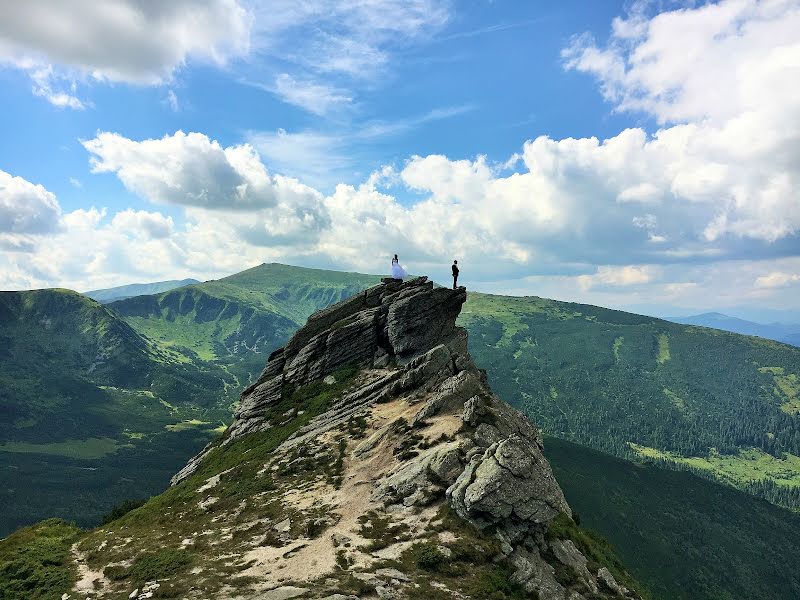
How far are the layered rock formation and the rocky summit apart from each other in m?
0.16

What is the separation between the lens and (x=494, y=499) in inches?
1357

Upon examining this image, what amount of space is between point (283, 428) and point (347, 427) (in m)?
15.6

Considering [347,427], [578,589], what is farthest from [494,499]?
[347,427]

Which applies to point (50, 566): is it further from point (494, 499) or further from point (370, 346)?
point (370, 346)

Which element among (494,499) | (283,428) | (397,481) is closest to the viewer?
(494,499)

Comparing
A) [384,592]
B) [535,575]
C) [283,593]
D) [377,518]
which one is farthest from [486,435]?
[283,593]

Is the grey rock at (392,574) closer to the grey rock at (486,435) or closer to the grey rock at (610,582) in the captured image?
the grey rock at (486,435)

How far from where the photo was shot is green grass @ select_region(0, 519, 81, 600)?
31.9m

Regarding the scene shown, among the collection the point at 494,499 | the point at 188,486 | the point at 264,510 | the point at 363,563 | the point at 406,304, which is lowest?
the point at 188,486

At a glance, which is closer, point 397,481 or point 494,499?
point 494,499

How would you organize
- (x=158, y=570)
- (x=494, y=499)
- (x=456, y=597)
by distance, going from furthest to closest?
1. (x=494, y=499)
2. (x=158, y=570)
3. (x=456, y=597)

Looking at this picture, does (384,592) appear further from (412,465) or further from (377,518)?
(412,465)

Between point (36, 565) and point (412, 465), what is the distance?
103 ft

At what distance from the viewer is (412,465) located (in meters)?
42.9
